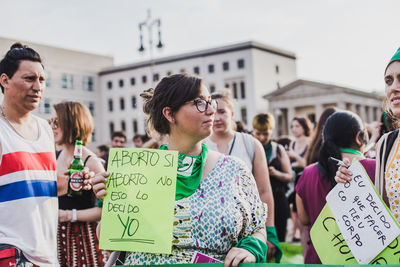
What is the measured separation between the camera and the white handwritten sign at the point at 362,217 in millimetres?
2086

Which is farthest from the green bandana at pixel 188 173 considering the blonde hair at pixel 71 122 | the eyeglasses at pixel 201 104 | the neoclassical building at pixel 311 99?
the neoclassical building at pixel 311 99

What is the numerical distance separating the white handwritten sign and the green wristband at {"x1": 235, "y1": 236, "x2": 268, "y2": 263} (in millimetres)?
432

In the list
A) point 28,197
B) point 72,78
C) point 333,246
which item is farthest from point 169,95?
point 72,78

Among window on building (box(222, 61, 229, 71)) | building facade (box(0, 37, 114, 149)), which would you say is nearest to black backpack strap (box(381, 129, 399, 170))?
building facade (box(0, 37, 114, 149))

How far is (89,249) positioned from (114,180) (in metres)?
1.46

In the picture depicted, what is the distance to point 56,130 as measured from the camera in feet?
12.6

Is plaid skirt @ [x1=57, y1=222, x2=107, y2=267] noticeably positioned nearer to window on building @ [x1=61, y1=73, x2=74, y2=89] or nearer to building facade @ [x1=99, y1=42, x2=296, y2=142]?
building facade @ [x1=99, y1=42, x2=296, y2=142]

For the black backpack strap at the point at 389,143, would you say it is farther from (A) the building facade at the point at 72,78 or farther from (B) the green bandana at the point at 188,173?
(A) the building facade at the point at 72,78

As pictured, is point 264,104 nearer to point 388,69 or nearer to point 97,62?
point 97,62

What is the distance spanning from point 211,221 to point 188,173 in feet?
0.97

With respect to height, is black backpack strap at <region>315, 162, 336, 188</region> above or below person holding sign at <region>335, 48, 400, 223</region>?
below

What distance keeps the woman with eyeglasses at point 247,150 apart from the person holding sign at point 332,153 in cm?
35

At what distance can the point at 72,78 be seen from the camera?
186ft

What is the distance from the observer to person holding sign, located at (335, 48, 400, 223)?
221 centimetres
